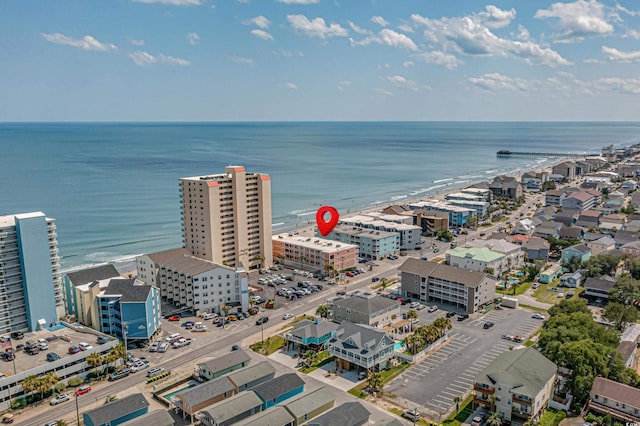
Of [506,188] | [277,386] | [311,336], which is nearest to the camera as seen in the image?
[277,386]

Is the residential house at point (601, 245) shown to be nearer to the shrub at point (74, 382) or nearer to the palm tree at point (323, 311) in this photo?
the palm tree at point (323, 311)

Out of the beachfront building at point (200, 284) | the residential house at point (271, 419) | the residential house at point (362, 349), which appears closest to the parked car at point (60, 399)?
the residential house at point (271, 419)

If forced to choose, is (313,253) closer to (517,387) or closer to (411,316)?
(411,316)

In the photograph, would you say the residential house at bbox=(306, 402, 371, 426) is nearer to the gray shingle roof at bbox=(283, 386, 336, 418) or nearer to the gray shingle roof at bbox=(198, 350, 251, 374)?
the gray shingle roof at bbox=(283, 386, 336, 418)

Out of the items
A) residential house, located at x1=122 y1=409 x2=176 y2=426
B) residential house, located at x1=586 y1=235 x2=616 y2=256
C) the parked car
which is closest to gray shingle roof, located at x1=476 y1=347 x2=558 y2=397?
residential house, located at x1=122 y1=409 x2=176 y2=426

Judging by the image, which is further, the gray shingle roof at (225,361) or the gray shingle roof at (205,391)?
the gray shingle roof at (225,361)

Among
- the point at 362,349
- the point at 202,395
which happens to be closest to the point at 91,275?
the point at 202,395
